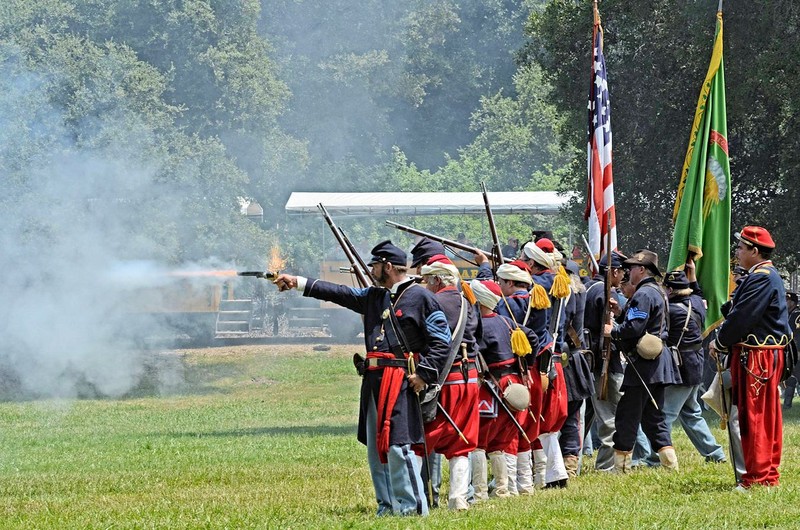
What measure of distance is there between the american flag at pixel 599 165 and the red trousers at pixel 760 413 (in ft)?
12.5

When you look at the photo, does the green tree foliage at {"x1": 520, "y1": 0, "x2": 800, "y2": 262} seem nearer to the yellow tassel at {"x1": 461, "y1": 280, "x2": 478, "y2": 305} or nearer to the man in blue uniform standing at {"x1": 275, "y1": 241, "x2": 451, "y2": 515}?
the yellow tassel at {"x1": 461, "y1": 280, "x2": 478, "y2": 305}

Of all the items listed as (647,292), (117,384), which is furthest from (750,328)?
(117,384)

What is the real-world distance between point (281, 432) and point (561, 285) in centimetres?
770

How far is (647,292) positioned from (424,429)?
2.94 metres

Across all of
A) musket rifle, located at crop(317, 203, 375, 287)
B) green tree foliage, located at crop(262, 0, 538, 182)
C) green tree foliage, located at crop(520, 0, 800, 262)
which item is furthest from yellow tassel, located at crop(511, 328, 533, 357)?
green tree foliage, located at crop(262, 0, 538, 182)

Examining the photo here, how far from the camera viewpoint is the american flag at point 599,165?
14.8m

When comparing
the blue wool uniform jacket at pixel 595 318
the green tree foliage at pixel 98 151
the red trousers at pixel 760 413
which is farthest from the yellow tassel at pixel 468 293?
the green tree foliage at pixel 98 151

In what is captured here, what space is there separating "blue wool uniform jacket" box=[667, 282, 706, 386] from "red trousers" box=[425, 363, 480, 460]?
3.09 metres

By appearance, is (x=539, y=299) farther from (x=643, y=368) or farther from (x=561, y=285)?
(x=643, y=368)

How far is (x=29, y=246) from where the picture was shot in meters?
22.8

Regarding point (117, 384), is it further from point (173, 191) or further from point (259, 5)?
point (259, 5)

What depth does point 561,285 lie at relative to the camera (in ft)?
38.2

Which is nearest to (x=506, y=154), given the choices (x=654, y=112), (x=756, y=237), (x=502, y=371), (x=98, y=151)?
(x=98, y=151)

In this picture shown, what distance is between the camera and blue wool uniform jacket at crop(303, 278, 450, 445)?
972 centimetres
